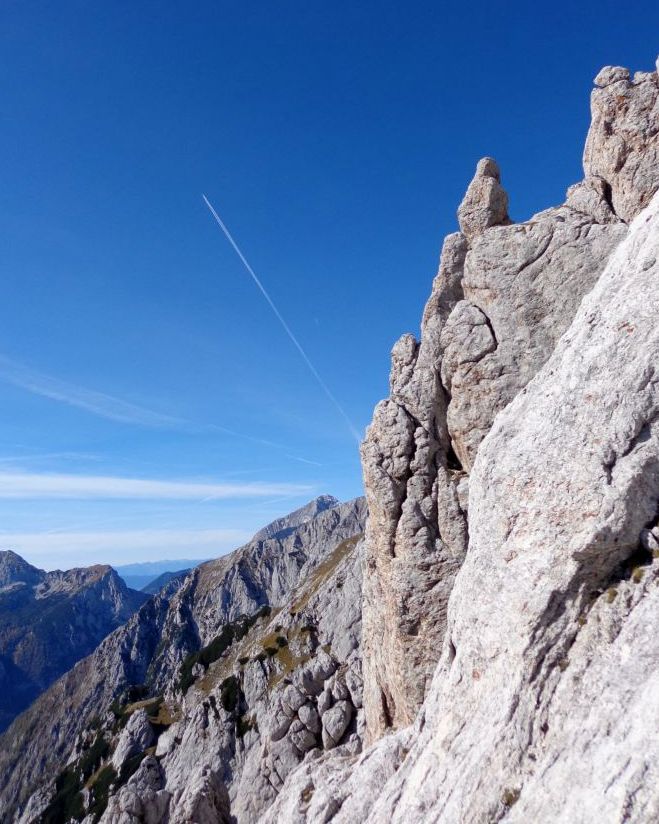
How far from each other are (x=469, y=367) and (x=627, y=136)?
20171mm

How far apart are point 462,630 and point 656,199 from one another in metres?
22.2

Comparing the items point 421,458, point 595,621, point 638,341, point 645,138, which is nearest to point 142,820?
point 421,458

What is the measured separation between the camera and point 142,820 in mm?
47781

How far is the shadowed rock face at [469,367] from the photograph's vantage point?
34.0 metres

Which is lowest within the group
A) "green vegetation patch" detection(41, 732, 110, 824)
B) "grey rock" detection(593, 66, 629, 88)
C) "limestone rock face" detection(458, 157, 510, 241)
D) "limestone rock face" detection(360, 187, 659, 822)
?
"green vegetation patch" detection(41, 732, 110, 824)

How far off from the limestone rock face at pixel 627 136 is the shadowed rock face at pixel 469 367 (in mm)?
77

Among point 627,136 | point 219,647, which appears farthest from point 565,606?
point 219,647

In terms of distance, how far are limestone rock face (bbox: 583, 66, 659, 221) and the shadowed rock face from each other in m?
0.08

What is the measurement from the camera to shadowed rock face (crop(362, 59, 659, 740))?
34.0 meters

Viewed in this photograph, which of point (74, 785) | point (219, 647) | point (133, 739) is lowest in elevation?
point (74, 785)

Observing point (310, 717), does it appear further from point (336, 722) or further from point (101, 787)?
point (101, 787)

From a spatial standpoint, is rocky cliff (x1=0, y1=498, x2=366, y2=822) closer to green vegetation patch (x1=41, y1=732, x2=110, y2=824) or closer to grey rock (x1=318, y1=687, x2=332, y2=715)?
grey rock (x1=318, y1=687, x2=332, y2=715)

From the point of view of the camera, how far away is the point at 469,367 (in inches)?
1409

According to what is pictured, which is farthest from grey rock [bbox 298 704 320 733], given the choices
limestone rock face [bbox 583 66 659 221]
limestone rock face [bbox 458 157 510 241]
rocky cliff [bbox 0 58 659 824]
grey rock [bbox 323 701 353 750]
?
limestone rock face [bbox 583 66 659 221]
